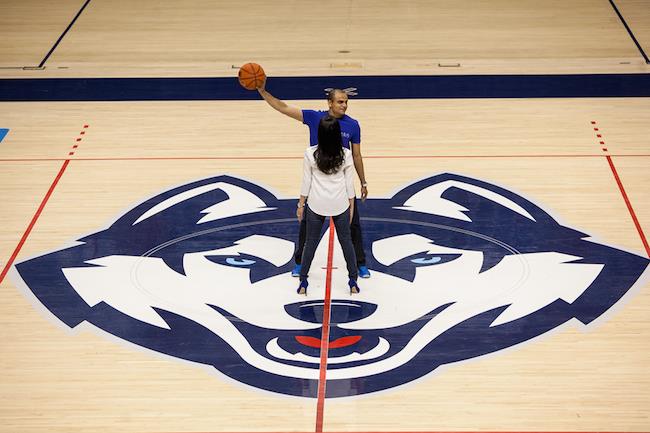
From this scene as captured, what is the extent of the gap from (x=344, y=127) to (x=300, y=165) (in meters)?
2.32

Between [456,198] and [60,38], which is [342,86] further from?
[60,38]

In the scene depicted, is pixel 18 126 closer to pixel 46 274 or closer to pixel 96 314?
pixel 46 274

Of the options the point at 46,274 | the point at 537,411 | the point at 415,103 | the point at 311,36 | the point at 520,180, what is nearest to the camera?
the point at 537,411

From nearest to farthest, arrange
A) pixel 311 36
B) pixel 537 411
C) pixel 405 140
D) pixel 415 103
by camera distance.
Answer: pixel 537 411
pixel 405 140
pixel 415 103
pixel 311 36

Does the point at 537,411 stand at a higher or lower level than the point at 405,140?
lower

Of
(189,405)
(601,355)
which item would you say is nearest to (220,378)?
(189,405)

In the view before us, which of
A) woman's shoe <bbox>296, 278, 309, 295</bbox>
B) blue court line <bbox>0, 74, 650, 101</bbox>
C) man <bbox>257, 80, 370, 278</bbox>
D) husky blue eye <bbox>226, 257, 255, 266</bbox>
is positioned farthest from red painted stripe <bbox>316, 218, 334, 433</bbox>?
blue court line <bbox>0, 74, 650, 101</bbox>

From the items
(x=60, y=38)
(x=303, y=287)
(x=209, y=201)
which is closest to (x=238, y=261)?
(x=303, y=287)

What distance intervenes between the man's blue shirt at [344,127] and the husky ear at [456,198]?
5.34 ft

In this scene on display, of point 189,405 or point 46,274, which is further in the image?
point 46,274

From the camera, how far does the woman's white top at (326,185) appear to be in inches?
310

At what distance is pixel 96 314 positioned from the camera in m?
8.19

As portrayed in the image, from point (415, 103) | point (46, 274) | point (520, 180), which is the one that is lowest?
point (46, 274)

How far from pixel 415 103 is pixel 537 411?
5.26 m
